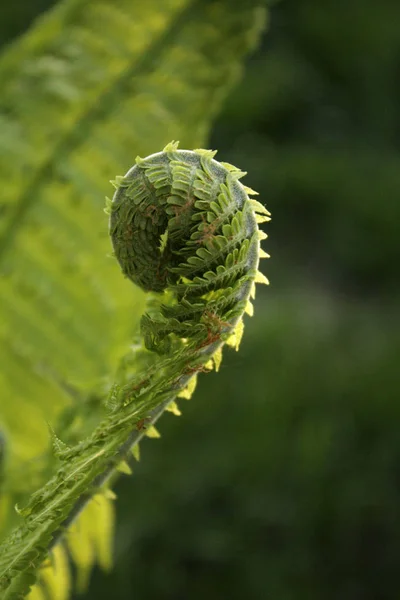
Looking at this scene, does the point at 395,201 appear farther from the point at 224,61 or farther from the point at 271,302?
the point at 224,61

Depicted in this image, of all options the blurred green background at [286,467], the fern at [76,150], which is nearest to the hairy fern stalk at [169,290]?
the fern at [76,150]

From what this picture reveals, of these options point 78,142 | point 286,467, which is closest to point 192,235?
point 78,142

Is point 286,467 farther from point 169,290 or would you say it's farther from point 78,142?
point 169,290

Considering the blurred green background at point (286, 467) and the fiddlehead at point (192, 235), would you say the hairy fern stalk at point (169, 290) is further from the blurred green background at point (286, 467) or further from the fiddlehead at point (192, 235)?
the blurred green background at point (286, 467)

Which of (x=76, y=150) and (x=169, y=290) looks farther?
(x=76, y=150)

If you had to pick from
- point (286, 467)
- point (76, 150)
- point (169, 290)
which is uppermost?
point (286, 467)

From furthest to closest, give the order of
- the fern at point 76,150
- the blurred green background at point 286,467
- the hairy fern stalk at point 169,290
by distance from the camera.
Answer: the blurred green background at point 286,467 → the fern at point 76,150 → the hairy fern stalk at point 169,290

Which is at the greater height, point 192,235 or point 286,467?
point 286,467
